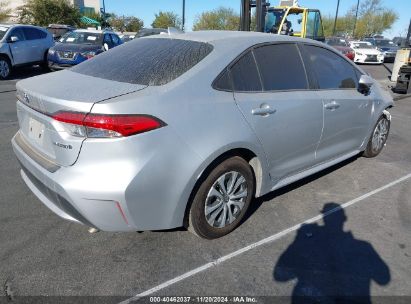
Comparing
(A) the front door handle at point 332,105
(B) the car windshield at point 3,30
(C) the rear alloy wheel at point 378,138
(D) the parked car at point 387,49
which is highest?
(A) the front door handle at point 332,105

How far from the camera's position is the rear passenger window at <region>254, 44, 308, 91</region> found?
324cm

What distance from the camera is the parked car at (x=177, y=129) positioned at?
93.1 inches

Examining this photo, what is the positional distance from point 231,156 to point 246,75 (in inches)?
27.6

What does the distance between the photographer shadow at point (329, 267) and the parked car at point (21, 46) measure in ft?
38.0

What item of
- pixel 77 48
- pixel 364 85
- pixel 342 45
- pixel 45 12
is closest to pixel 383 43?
pixel 342 45

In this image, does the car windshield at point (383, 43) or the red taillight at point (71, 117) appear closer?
the red taillight at point (71, 117)

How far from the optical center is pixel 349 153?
450cm

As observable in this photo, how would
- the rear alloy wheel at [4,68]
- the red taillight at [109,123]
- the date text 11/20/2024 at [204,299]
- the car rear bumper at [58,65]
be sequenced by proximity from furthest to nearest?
the car rear bumper at [58,65]
the rear alloy wheel at [4,68]
the date text 11/20/2024 at [204,299]
the red taillight at [109,123]

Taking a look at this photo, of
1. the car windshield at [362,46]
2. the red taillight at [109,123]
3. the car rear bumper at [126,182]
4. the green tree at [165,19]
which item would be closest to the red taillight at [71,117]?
the red taillight at [109,123]

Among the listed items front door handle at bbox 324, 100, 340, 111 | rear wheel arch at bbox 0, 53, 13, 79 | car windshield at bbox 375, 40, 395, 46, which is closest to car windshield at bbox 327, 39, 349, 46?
car windshield at bbox 375, 40, 395, 46

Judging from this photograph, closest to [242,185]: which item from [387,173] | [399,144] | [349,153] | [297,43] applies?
[297,43]

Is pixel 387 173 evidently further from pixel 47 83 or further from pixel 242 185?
pixel 47 83

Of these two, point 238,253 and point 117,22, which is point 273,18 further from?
point 117,22

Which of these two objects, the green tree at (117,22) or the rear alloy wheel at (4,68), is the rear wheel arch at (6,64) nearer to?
the rear alloy wheel at (4,68)
